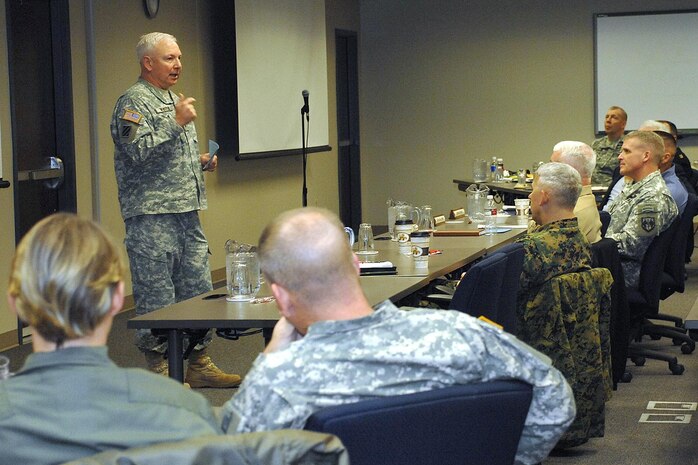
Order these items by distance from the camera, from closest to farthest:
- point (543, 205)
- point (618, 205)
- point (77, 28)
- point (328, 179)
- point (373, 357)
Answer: point (373, 357)
point (543, 205)
point (618, 205)
point (77, 28)
point (328, 179)

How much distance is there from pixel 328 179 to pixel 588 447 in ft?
24.0

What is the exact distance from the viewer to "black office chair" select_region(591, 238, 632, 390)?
4410mm

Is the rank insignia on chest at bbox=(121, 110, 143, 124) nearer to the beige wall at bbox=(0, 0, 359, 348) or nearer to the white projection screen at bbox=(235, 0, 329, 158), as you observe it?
the beige wall at bbox=(0, 0, 359, 348)

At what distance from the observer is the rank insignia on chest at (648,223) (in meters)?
5.23

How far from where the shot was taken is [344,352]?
1.89 m

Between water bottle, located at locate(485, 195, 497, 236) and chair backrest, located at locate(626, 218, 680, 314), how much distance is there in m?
0.81

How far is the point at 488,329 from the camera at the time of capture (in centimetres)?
203

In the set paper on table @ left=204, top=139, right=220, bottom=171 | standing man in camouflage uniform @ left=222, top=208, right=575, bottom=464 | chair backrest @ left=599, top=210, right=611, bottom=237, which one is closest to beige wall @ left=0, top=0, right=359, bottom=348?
paper on table @ left=204, top=139, right=220, bottom=171

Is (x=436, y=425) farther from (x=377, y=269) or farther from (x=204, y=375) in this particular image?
(x=204, y=375)

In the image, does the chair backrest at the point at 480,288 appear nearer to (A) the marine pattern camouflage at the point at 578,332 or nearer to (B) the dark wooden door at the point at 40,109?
(A) the marine pattern camouflage at the point at 578,332

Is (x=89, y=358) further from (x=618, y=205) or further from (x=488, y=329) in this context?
(x=618, y=205)

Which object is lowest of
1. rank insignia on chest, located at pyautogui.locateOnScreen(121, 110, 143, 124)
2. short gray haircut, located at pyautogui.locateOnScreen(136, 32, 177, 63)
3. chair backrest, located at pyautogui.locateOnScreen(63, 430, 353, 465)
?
chair backrest, located at pyautogui.locateOnScreen(63, 430, 353, 465)

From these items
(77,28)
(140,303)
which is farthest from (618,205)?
(77,28)

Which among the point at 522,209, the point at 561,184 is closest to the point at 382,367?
the point at 561,184
